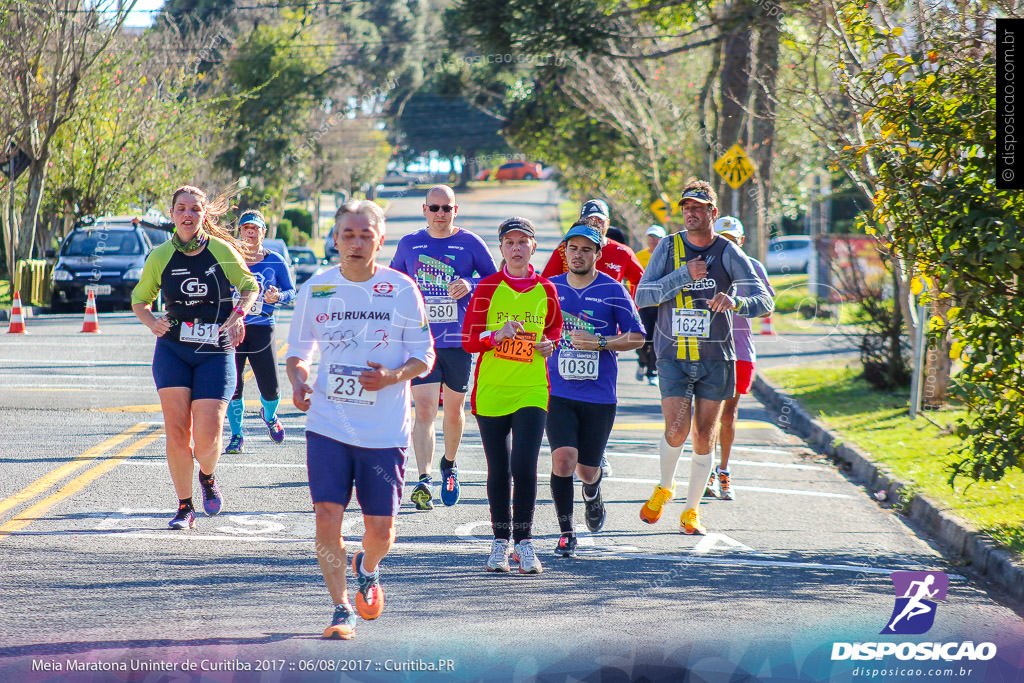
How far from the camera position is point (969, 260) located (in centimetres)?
709

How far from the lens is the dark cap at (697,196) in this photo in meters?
7.61

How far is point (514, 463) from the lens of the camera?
6.66 m

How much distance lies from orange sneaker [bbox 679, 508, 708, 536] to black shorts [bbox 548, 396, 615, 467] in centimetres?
112

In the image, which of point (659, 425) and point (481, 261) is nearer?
point (481, 261)

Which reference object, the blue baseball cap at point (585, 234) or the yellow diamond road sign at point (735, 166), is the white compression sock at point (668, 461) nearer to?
the blue baseball cap at point (585, 234)

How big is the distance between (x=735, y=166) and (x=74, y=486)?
43.2ft

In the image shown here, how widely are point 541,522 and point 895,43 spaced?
6614 mm

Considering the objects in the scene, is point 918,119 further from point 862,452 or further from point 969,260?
point 862,452

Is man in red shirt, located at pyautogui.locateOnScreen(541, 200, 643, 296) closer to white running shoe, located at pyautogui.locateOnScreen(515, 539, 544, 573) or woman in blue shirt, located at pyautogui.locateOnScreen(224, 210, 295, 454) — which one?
white running shoe, located at pyautogui.locateOnScreen(515, 539, 544, 573)

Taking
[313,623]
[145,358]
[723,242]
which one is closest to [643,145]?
[145,358]

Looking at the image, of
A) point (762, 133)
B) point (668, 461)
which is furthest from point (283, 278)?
point (762, 133)

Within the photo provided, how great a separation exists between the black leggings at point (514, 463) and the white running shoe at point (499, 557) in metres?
0.05

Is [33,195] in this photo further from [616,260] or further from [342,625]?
[342,625]

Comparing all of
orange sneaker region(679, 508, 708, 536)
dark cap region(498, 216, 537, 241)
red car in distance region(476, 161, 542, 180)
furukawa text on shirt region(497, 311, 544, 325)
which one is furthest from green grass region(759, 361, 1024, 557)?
red car in distance region(476, 161, 542, 180)
